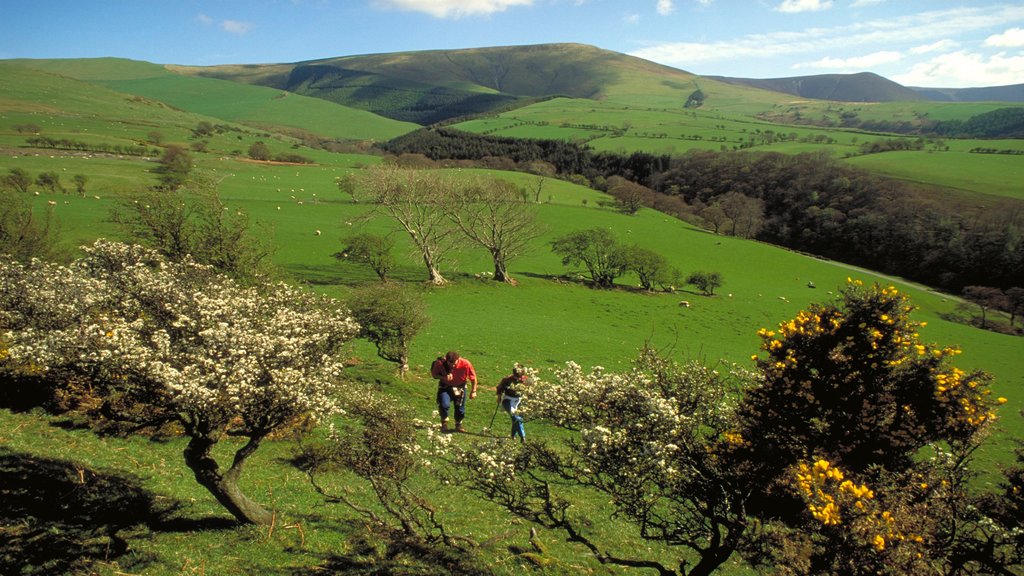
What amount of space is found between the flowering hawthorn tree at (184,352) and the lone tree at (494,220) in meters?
42.1

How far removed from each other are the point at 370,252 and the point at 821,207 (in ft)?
393

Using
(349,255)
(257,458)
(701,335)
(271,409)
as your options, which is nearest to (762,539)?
(271,409)

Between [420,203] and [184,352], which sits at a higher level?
[420,203]

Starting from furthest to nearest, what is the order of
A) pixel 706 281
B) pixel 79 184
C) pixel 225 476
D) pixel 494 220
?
1. pixel 79 184
2. pixel 706 281
3. pixel 494 220
4. pixel 225 476

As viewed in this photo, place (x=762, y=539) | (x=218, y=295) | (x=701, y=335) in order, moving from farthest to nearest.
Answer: (x=701, y=335) < (x=218, y=295) < (x=762, y=539)

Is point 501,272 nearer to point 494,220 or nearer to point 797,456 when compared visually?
point 494,220

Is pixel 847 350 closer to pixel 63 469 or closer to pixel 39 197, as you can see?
pixel 63 469

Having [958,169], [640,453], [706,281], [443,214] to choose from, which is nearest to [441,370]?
[640,453]

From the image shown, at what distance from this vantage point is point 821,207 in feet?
395

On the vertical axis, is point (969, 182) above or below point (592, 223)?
above

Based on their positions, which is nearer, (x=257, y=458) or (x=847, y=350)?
(x=847, y=350)

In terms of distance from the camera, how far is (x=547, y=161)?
502 feet

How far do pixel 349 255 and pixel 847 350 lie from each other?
44264 mm

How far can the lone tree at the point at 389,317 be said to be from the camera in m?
21.8
